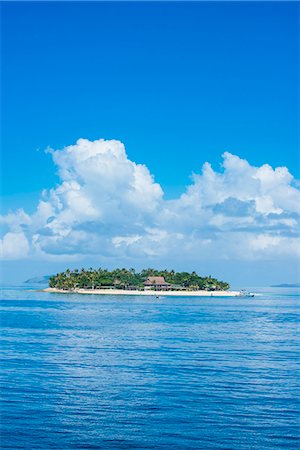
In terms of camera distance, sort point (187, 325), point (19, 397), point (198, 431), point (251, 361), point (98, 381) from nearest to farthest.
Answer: point (198, 431) → point (19, 397) → point (98, 381) → point (251, 361) → point (187, 325)

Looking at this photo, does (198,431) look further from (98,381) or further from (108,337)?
(108,337)

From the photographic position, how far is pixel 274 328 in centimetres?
6656

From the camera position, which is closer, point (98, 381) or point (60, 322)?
point (98, 381)

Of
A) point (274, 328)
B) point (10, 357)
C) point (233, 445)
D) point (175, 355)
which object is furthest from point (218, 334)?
point (233, 445)

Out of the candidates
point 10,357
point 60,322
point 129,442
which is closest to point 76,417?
point 129,442

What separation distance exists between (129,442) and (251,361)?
20.0m

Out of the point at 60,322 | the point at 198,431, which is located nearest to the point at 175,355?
the point at 198,431

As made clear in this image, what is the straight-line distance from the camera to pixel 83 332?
199ft

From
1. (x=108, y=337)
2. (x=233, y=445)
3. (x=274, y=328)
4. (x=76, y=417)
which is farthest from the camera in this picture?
(x=274, y=328)

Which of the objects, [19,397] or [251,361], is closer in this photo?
[19,397]

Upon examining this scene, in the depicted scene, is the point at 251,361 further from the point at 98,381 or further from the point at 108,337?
the point at 108,337

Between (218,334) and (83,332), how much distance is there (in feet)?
50.5

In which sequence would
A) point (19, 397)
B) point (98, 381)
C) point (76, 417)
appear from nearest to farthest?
point (76, 417) < point (19, 397) < point (98, 381)

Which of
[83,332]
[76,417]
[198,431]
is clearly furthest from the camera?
[83,332]
